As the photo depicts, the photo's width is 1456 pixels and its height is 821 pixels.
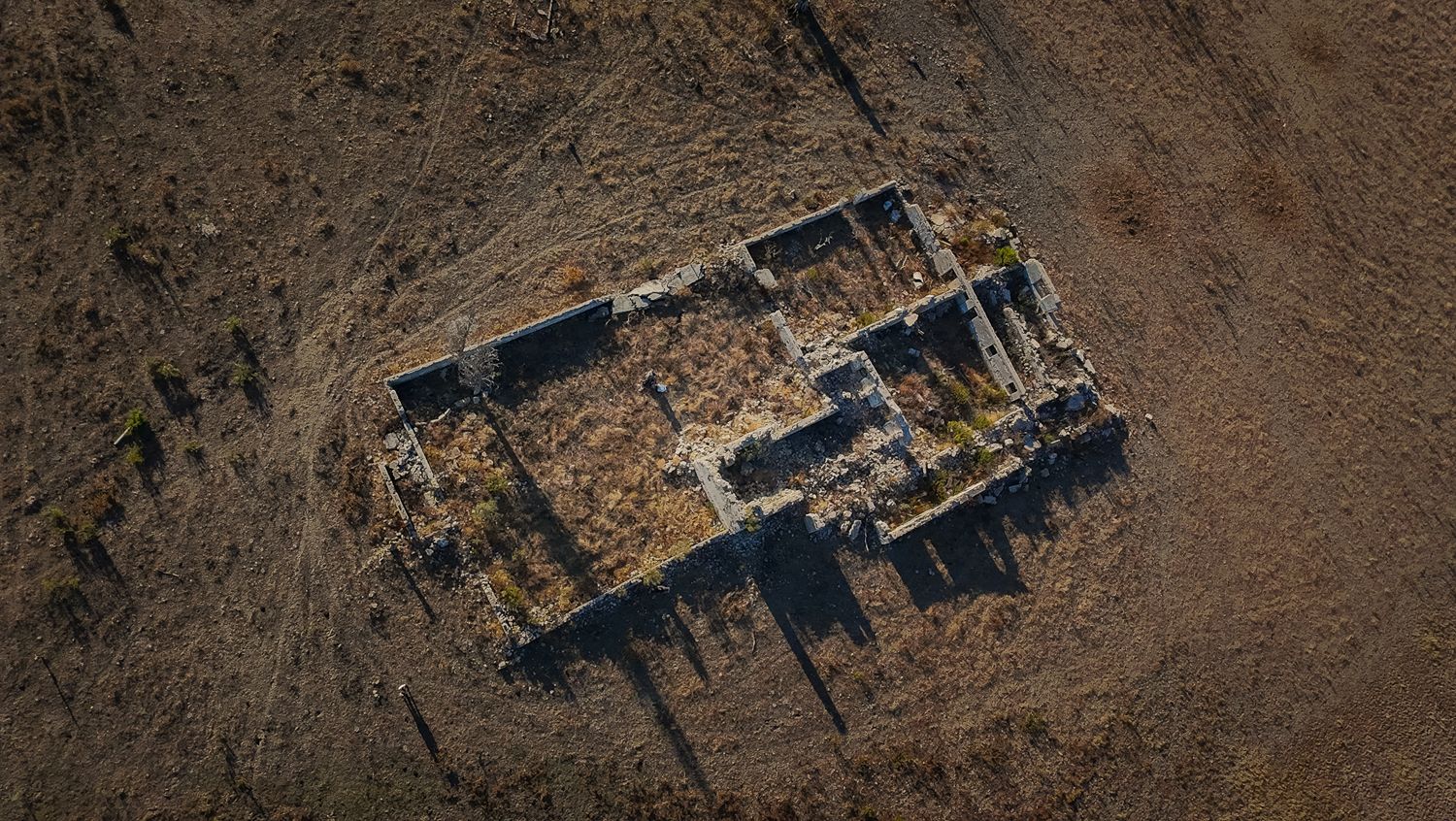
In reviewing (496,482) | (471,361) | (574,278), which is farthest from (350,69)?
(496,482)

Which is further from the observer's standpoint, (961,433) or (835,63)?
(835,63)

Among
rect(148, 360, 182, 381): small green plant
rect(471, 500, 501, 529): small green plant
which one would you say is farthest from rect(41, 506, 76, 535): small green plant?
rect(471, 500, 501, 529): small green plant

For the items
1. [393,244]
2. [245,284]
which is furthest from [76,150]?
[393,244]

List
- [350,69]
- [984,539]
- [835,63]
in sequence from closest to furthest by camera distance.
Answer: [984,539] → [350,69] → [835,63]

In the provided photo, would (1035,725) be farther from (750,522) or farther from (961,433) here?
(750,522)

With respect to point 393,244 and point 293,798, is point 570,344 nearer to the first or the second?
point 393,244

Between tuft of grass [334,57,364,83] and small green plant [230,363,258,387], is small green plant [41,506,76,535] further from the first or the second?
tuft of grass [334,57,364,83]

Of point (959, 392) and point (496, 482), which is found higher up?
point (496, 482)

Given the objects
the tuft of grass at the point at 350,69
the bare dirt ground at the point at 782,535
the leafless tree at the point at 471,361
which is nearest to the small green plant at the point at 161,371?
the bare dirt ground at the point at 782,535
